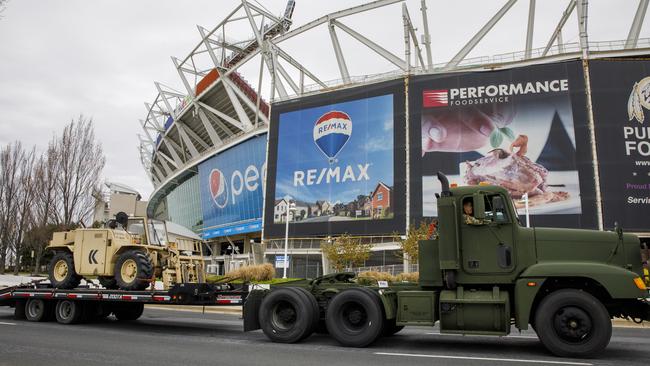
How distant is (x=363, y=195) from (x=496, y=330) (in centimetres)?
3932

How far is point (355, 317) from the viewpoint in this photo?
952cm

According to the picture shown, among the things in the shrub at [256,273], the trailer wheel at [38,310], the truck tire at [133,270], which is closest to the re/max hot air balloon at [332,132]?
the shrub at [256,273]

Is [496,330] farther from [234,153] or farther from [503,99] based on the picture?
[234,153]

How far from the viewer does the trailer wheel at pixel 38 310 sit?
1351cm

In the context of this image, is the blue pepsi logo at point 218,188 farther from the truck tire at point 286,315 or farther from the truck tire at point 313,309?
the truck tire at point 313,309

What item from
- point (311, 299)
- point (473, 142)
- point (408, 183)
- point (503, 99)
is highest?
point (503, 99)

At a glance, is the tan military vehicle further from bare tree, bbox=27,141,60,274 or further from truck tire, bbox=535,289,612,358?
bare tree, bbox=27,141,60,274

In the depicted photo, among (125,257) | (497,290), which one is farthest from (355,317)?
(125,257)

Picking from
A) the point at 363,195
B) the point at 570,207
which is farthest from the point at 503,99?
the point at 363,195

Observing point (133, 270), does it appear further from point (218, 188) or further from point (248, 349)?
point (218, 188)

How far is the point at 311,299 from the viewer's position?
10.0 metres

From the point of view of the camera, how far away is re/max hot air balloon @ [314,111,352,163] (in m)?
49.7

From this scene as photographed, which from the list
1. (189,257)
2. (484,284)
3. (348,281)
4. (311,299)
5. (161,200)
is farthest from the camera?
(161,200)

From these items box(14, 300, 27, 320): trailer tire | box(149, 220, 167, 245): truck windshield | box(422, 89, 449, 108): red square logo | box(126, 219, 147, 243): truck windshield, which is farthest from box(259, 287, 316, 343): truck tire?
box(422, 89, 449, 108): red square logo
